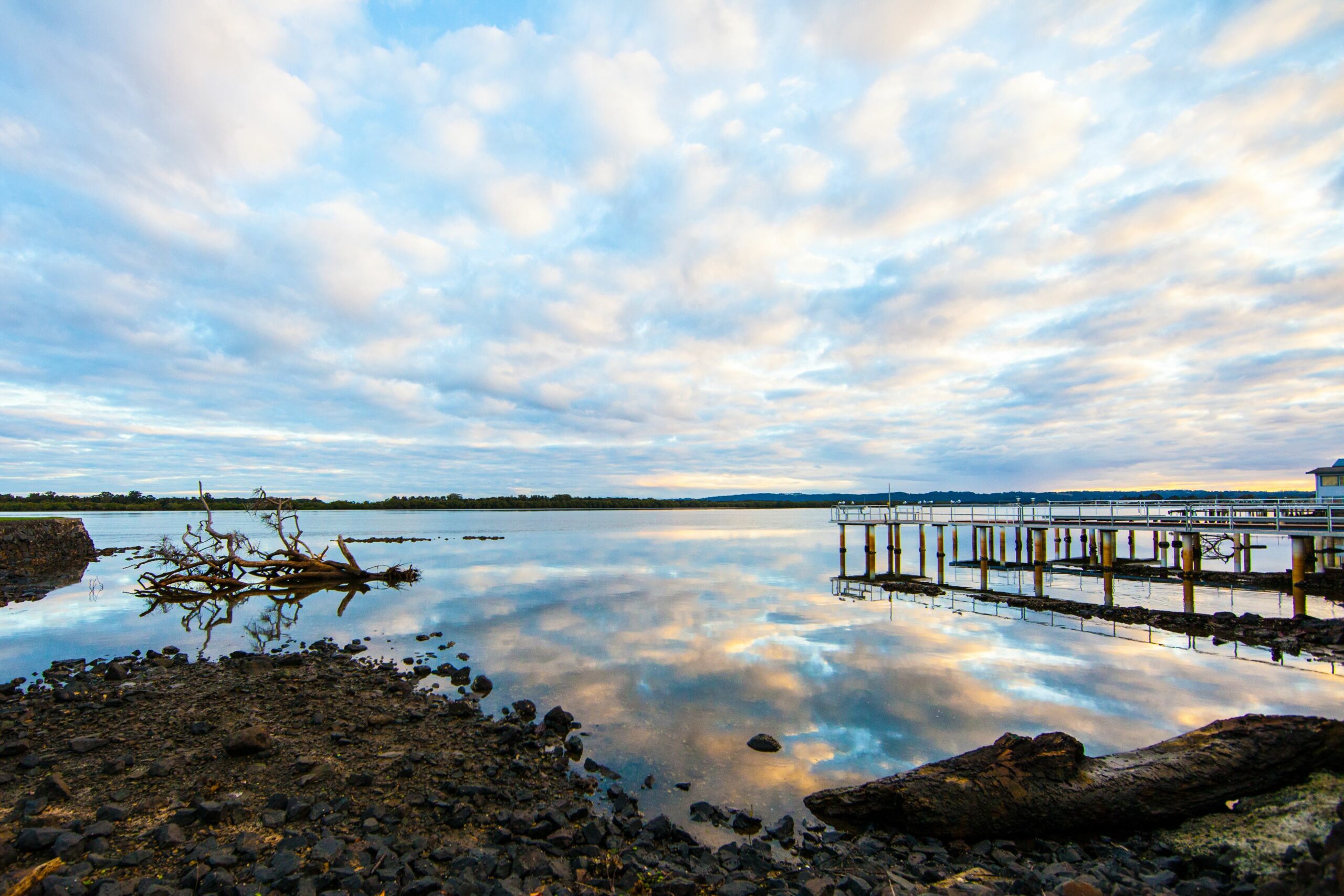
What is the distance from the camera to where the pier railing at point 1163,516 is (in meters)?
26.8

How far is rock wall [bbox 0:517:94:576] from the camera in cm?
3741

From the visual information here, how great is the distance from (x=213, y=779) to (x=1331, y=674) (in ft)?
78.9

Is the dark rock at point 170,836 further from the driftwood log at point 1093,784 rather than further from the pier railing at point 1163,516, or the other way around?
the pier railing at point 1163,516

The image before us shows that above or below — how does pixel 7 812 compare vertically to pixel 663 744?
above

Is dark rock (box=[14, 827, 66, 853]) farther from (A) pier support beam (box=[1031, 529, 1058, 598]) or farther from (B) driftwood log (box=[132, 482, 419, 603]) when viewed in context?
(A) pier support beam (box=[1031, 529, 1058, 598])

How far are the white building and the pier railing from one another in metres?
4.93

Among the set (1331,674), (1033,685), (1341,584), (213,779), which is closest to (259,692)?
(213,779)

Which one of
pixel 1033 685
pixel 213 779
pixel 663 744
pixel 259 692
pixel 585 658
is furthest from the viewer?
pixel 585 658

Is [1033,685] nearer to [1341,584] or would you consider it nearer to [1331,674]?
[1331,674]

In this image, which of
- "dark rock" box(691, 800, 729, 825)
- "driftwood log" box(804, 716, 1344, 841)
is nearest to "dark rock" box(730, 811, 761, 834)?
"dark rock" box(691, 800, 729, 825)

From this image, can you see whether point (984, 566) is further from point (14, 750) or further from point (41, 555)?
point (41, 555)

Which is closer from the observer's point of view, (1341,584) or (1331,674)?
(1331,674)

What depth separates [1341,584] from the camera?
27.2 meters

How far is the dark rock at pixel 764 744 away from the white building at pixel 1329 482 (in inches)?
2118
